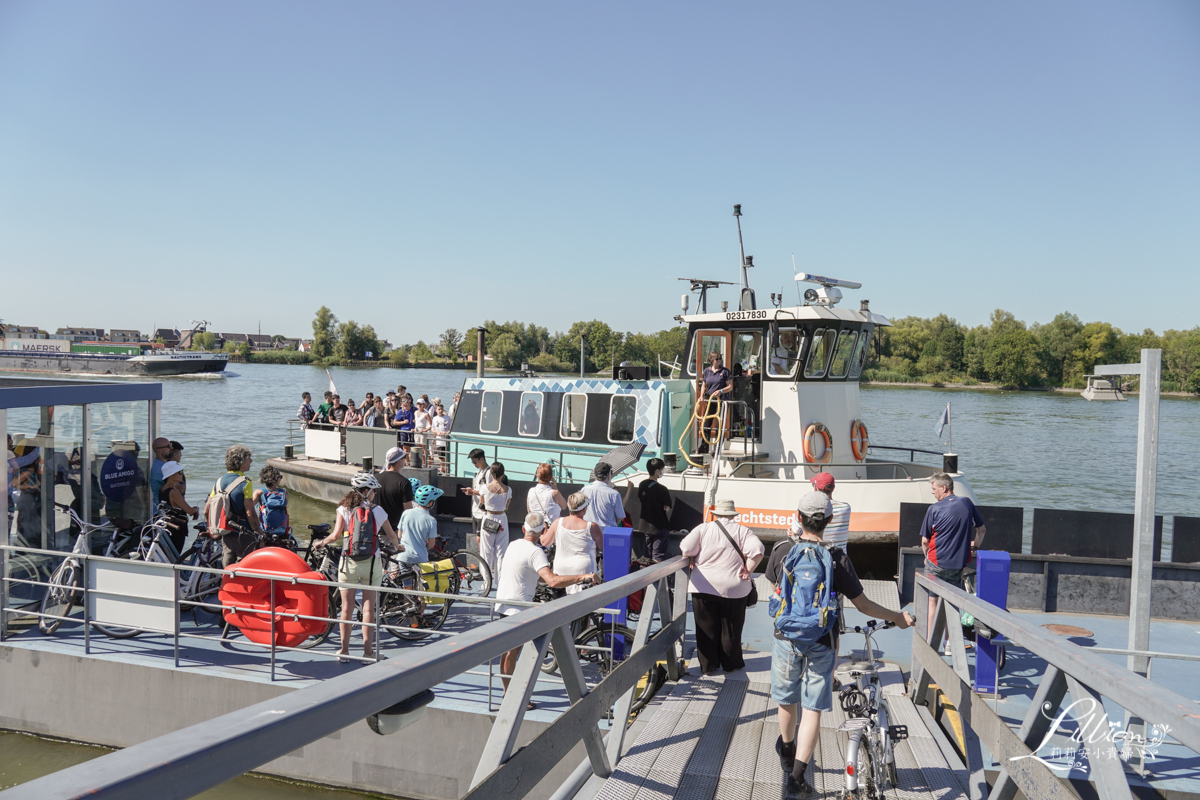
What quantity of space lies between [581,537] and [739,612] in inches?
68.6

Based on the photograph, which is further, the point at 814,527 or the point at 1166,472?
the point at 1166,472

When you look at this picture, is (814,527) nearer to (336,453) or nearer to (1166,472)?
(336,453)

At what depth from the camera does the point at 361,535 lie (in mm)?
6992

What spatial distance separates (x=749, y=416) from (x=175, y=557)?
8.16 meters

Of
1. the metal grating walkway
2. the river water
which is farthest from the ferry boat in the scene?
the metal grating walkway

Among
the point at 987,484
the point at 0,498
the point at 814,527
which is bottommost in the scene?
the point at 987,484

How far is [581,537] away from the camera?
22.6ft

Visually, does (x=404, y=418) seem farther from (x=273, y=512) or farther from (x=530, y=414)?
(x=273, y=512)

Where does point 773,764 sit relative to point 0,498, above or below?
below

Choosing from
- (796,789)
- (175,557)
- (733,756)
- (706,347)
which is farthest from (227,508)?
(706,347)

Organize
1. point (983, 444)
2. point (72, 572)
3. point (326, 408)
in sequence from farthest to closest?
point (983, 444) < point (326, 408) < point (72, 572)

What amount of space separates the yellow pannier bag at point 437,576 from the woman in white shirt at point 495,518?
64 centimetres

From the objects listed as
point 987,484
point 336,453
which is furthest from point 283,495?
point 987,484

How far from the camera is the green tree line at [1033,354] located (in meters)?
84.9
